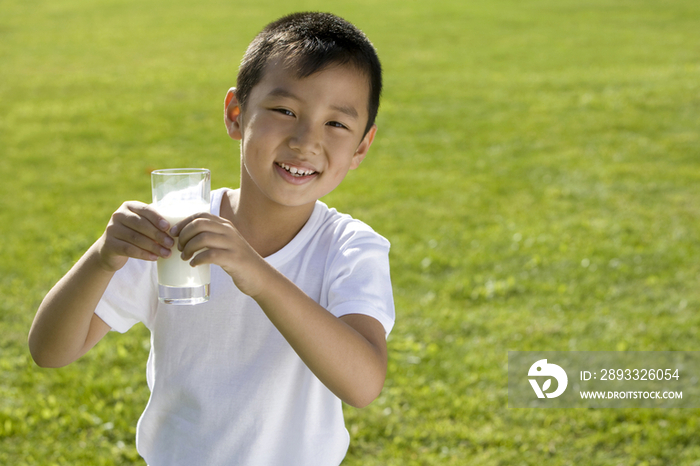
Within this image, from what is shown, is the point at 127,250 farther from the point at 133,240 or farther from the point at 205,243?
the point at 205,243

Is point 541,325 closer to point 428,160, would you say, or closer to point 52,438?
point 52,438

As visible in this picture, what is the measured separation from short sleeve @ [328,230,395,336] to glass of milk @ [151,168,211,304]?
35 centimetres

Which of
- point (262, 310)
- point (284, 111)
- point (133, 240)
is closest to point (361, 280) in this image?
point (262, 310)

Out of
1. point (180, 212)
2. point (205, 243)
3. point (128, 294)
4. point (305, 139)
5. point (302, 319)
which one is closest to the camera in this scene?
point (205, 243)

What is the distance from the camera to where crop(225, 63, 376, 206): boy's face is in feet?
6.25

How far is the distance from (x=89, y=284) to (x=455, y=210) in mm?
6267

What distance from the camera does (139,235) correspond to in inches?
64.3

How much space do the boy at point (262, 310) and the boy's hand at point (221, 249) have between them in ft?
0.94

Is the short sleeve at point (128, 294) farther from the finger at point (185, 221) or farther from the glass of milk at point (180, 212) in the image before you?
the finger at point (185, 221)

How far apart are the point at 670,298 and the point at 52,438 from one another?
465 cm

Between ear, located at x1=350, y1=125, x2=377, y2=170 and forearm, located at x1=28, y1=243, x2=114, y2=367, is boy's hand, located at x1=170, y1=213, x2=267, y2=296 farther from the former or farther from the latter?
ear, located at x1=350, y1=125, x2=377, y2=170

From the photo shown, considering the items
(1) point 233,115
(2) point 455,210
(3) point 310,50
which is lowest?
(2) point 455,210

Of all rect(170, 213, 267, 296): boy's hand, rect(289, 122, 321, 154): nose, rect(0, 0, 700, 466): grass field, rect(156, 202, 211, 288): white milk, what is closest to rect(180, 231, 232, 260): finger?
rect(170, 213, 267, 296): boy's hand

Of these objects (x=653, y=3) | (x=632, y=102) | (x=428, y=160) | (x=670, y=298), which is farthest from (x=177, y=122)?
(x=653, y=3)
